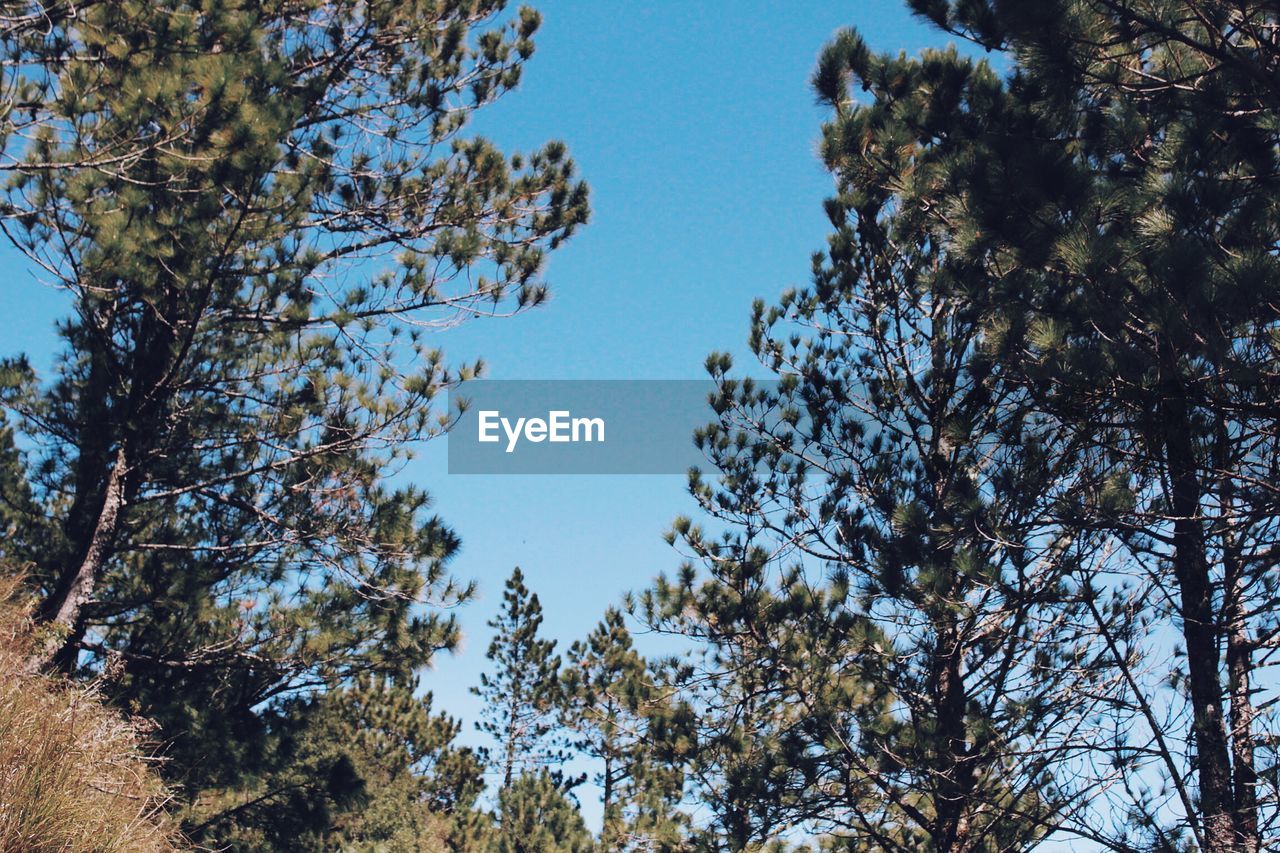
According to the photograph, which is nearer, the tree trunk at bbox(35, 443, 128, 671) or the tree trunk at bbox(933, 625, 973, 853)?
the tree trunk at bbox(933, 625, 973, 853)

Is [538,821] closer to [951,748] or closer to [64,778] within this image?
[951,748]

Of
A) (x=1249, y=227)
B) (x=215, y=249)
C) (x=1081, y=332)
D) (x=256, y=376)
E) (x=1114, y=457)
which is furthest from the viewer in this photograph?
(x=256, y=376)

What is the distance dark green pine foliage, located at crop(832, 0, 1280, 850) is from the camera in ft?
15.2

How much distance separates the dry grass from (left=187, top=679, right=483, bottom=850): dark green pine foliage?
331cm

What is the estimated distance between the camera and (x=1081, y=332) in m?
5.14

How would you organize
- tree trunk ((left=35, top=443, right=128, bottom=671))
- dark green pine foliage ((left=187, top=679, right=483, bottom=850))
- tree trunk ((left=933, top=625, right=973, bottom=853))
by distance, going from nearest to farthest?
tree trunk ((left=933, top=625, right=973, bottom=853)) < tree trunk ((left=35, top=443, right=128, bottom=671)) < dark green pine foliage ((left=187, top=679, right=483, bottom=850))

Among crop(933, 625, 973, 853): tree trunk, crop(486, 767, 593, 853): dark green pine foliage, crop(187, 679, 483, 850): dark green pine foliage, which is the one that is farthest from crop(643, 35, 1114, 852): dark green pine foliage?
crop(486, 767, 593, 853): dark green pine foliage

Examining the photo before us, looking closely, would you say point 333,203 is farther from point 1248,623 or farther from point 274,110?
point 1248,623

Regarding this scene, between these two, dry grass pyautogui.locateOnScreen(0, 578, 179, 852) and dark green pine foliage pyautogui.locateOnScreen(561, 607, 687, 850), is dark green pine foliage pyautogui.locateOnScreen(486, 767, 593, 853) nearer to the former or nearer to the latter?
dark green pine foliage pyautogui.locateOnScreen(561, 607, 687, 850)

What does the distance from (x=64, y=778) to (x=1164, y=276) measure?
6243 mm

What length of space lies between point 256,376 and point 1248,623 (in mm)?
8934

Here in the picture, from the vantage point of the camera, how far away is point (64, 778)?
4.86 meters

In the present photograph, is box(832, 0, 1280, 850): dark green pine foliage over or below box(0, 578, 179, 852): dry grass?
over

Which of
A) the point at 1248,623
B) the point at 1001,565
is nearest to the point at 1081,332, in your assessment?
the point at 1001,565
